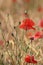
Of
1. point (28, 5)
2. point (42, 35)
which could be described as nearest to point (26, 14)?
point (28, 5)

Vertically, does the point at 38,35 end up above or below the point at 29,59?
above

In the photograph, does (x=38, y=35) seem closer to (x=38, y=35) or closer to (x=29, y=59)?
(x=38, y=35)

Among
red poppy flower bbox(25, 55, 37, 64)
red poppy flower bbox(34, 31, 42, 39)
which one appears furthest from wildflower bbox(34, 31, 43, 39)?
red poppy flower bbox(25, 55, 37, 64)

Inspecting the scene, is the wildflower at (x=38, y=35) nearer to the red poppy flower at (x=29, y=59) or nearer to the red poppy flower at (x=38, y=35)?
the red poppy flower at (x=38, y=35)

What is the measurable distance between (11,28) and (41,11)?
266 millimetres

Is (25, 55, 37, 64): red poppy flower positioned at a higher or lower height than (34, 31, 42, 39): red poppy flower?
lower

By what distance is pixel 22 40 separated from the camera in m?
1.67

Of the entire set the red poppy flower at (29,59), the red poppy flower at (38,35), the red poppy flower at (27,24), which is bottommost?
the red poppy flower at (29,59)

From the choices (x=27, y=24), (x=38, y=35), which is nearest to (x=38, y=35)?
(x=38, y=35)

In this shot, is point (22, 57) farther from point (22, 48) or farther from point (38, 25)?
point (38, 25)

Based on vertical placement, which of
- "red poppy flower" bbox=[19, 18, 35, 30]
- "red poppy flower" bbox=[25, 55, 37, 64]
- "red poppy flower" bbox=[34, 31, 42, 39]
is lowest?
"red poppy flower" bbox=[25, 55, 37, 64]

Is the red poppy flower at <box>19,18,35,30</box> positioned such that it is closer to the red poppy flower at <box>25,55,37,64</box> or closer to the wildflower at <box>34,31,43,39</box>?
the wildflower at <box>34,31,43,39</box>

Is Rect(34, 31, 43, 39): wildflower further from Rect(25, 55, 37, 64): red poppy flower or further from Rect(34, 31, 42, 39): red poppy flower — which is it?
Rect(25, 55, 37, 64): red poppy flower

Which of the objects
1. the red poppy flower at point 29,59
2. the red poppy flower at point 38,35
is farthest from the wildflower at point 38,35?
the red poppy flower at point 29,59
